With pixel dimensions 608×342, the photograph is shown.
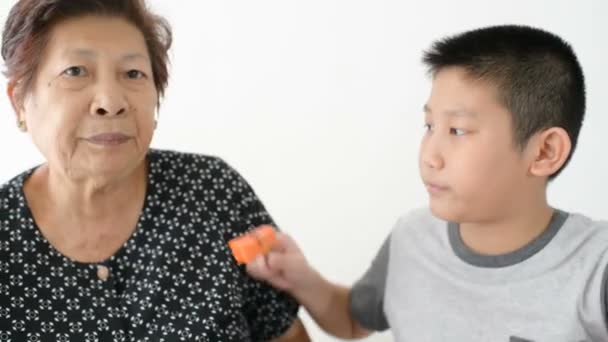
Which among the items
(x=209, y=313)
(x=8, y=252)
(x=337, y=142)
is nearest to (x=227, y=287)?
(x=209, y=313)

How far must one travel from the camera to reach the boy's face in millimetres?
1158

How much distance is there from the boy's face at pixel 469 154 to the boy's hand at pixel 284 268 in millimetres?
270

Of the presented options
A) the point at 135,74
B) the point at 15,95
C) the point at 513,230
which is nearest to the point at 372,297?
the point at 513,230

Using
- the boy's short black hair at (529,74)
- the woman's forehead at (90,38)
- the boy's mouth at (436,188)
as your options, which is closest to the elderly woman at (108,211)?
the woman's forehead at (90,38)

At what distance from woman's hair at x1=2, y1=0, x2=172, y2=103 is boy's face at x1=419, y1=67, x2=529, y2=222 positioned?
54 cm

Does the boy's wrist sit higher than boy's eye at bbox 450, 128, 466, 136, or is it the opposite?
boy's eye at bbox 450, 128, 466, 136

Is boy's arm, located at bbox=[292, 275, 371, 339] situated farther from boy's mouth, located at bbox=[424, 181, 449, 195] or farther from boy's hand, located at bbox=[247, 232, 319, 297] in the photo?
boy's mouth, located at bbox=[424, 181, 449, 195]

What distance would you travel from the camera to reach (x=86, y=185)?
131 centimetres

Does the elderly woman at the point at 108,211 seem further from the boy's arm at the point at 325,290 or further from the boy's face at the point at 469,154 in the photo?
the boy's face at the point at 469,154

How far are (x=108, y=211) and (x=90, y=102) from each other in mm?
217

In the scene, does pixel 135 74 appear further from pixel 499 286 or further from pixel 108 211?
pixel 499 286

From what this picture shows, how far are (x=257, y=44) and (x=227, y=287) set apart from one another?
781mm

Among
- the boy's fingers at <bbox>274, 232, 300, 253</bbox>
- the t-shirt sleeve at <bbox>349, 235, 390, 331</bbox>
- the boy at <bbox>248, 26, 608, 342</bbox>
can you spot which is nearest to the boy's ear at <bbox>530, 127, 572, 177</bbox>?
the boy at <bbox>248, 26, 608, 342</bbox>

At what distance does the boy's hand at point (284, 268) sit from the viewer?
1.32 m
